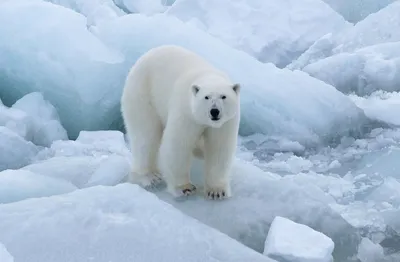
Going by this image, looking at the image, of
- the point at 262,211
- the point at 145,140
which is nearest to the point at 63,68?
the point at 145,140

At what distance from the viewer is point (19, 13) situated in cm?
599

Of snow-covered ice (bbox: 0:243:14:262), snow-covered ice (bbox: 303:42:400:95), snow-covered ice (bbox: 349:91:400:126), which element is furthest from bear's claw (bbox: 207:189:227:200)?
snow-covered ice (bbox: 303:42:400:95)

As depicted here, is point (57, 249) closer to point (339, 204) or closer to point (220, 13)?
point (339, 204)

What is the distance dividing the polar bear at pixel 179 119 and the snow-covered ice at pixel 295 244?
431 millimetres

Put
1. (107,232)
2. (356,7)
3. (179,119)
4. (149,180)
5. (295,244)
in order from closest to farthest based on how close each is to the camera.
Result: (107,232) → (295,244) → (179,119) → (149,180) → (356,7)

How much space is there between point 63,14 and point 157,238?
4.20m

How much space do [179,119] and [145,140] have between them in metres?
0.43

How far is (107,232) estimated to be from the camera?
238cm

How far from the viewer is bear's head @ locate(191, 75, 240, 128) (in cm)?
270

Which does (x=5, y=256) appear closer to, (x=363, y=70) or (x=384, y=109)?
(x=384, y=109)

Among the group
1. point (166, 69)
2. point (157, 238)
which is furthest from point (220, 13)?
point (157, 238)

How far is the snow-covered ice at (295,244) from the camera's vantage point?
253 cm

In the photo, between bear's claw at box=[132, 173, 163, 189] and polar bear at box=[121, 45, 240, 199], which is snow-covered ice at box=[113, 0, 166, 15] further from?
bear's claw at box=[132, 173, 163, 189]

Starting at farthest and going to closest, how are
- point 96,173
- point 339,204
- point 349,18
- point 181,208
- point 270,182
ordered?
point 349,18 < point 339,204 < point 96,173 < point 270,182 < point 181,208
